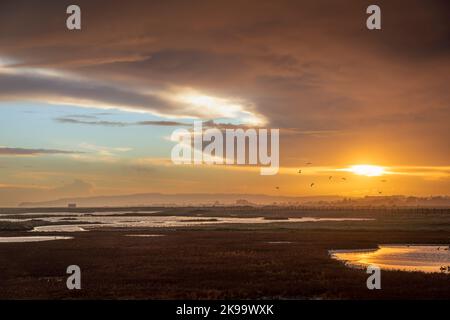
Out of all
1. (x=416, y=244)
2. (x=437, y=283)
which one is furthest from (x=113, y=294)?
(x=416, y=244)

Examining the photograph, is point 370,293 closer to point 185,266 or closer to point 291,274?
point 291,274

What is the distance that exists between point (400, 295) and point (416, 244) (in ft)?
121

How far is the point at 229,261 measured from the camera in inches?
1753

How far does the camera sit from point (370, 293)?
30172 mm

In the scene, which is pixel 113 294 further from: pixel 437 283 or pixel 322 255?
pixel 322 255

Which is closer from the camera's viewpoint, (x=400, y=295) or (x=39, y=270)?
(x=400, y=295)
